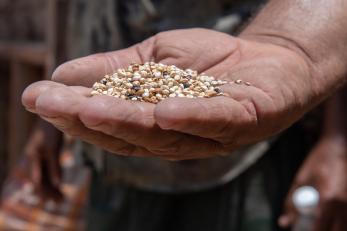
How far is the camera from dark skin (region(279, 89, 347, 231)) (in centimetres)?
197

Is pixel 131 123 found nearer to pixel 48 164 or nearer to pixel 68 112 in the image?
pixel 68 112

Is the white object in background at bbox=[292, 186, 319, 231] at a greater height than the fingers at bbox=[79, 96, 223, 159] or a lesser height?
lesser

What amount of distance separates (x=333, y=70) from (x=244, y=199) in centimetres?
66

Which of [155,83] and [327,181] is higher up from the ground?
[155,83]

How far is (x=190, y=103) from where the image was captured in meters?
1.26

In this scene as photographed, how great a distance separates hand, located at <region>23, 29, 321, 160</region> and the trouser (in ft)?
2.04

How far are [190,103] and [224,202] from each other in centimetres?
93

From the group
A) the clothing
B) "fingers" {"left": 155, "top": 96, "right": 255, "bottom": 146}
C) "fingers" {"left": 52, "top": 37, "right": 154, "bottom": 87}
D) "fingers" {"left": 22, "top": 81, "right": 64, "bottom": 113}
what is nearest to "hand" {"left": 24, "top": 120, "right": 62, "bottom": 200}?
the clothing

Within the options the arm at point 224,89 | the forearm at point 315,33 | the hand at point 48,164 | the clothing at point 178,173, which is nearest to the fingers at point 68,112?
the arm at point 224,89

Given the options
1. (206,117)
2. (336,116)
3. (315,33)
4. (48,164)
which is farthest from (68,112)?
(48,164)

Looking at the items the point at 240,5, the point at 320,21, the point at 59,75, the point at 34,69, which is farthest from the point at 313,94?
the point at 34,69

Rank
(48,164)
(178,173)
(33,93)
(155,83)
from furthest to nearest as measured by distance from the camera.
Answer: (48,164) < (178,173) < (155,83) < (33,93)

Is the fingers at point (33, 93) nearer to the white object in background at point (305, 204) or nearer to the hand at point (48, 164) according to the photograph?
the white object in background at point (305, 204)

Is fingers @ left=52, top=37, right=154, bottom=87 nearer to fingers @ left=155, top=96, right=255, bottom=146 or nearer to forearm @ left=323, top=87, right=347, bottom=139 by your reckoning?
fingers @ left=155, top=96, right=255, bottom=146
